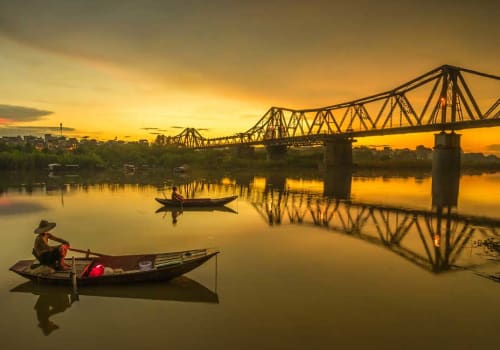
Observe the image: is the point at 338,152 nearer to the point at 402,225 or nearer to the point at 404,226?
the point at 402,225

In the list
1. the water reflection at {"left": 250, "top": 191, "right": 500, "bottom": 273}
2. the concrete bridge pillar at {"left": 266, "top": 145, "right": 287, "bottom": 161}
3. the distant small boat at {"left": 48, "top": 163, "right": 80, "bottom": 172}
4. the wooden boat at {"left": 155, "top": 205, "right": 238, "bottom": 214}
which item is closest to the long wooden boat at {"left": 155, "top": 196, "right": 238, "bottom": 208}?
the wooden boat at {"left": 155, "top": 205, "right": 238, "bottom": 214}

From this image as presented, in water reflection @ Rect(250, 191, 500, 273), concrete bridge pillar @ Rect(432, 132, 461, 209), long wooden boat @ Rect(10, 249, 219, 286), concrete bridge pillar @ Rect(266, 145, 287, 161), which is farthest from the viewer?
concrete bridge pillar @ Rect(266, 145, 287, 161)

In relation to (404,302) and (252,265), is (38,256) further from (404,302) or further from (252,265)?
(404,302)

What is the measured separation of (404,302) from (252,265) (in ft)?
17.5

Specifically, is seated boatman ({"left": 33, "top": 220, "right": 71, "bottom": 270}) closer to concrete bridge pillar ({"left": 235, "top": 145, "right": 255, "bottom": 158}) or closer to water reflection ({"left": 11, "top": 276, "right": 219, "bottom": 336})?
water reflection ({"left": 11, "top": 276, "right": 219, "bottom": 336})

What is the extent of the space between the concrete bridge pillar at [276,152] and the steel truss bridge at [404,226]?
243 ft

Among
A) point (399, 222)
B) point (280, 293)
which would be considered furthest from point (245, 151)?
point (280, 293)

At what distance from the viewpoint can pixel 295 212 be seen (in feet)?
86.0

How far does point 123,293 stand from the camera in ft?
35.0

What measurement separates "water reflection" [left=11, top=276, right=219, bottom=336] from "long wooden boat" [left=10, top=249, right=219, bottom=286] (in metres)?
0.21

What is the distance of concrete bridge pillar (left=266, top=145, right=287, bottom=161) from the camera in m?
107

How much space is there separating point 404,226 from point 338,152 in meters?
64.4

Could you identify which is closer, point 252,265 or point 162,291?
point 162,291

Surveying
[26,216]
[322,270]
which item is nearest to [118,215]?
[26,216]
